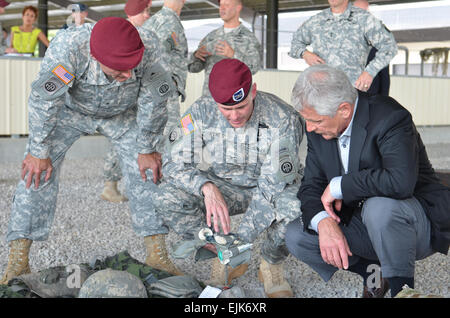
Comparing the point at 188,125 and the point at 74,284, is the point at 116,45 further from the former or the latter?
the point at 74,284

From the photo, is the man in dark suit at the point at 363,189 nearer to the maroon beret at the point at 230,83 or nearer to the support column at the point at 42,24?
the maroon beret at the point at 230,83

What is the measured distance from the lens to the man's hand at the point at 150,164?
2490mm

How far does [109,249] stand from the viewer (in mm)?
2867

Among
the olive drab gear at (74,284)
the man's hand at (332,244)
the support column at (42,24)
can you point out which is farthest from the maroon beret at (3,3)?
the man's hand at (332,244)

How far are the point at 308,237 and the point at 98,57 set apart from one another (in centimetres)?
101

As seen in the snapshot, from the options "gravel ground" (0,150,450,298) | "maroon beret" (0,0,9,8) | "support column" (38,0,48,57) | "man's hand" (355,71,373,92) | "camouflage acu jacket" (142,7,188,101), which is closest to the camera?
"gravel ground" (0,150,450,298)

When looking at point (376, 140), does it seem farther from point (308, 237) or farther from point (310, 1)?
point (310, 1)

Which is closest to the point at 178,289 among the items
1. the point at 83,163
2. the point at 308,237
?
the point at 308,237

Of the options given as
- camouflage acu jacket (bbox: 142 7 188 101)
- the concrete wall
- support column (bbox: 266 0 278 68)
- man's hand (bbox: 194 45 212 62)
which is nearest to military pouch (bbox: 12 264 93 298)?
camouflage acu jacket (bbox: 142 7 188 101)

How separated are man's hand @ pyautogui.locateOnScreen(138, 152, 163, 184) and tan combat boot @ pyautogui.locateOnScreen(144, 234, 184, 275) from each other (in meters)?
0.26

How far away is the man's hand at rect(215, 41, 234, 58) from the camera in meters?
4.00

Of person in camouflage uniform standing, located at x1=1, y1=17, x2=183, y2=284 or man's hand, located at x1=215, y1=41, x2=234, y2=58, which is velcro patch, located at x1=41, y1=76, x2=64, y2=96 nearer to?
person in camouflage uniform standing, located at x1=1, y1=17, x2=183, y2=284

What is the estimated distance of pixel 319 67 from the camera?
70.8 inches

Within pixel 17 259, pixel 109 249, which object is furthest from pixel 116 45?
pixel 109 249
